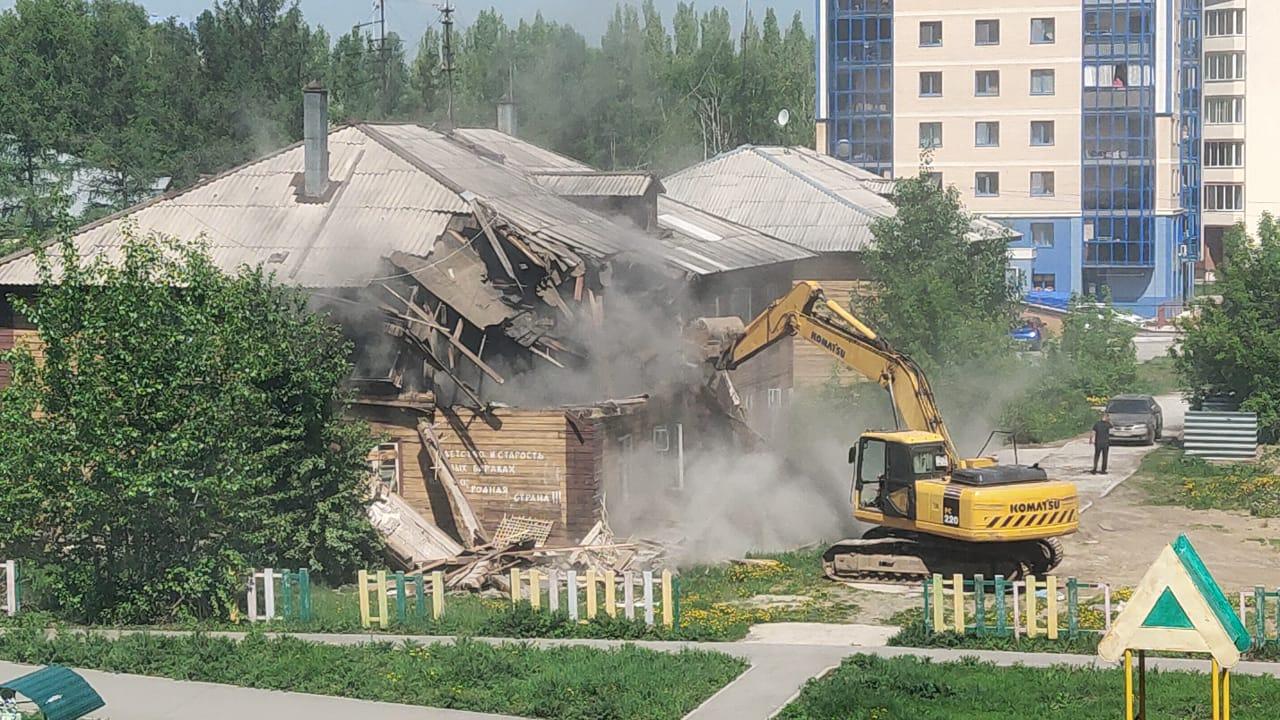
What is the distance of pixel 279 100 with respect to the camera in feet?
249

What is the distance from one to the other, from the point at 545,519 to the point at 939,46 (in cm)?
6070

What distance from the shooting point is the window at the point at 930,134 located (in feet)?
287

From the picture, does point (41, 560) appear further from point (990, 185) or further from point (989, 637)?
point (990, 185)

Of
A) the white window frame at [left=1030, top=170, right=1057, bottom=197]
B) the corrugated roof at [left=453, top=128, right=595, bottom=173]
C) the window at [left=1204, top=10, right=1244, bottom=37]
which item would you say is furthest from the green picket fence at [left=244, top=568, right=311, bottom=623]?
the window at [left=1204, top=10, right=1244, bottom=37]

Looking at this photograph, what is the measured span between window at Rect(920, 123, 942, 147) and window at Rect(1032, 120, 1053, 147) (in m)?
4.75

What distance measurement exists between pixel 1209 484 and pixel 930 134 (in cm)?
5215

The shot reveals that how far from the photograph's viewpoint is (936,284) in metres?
44.6

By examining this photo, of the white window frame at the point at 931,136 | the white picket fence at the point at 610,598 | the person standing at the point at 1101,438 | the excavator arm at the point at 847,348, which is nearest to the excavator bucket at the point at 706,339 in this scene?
the excavator arm at the point at 847,348

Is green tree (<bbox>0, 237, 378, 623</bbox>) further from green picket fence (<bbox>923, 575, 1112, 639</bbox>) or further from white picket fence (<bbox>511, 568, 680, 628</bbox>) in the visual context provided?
green picket fence (<bbox>923, 575, 1112, 639</bbox>)

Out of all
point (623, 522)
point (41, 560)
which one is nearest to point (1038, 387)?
point (623, 522)

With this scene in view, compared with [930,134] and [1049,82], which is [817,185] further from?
[1049,82]

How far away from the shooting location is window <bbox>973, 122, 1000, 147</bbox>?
3403 inches

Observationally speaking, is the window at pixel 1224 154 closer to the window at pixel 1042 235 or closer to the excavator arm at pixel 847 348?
the window at pixel 1042 235

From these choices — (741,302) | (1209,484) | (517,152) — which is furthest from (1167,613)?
(517,152)
